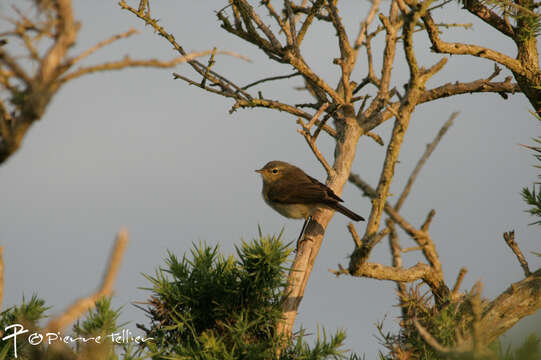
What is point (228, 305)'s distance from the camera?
4172 millimetres

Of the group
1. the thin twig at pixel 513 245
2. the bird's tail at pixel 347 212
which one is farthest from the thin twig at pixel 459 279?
the bird's tail at pixel 347 212

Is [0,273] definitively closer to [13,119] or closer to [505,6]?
[13,119]

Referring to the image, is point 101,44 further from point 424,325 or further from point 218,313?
point 424,325

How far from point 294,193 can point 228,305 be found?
12.4 ft

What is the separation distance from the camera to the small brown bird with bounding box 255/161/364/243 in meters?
6.59

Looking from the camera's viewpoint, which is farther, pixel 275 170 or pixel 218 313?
pixel 275 170

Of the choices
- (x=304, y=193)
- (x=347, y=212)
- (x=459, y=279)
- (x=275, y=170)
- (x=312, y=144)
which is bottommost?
(x=459, y=279)

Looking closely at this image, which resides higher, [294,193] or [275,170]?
[275,170]

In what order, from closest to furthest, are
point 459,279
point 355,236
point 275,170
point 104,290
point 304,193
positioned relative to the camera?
point 104,290 → point 355,236 → point 459,279 → point 304,193 → point 275,170

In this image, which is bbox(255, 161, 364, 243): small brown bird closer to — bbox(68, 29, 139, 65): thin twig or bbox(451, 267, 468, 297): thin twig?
bbox(451, 267, 468, 297): thin twig

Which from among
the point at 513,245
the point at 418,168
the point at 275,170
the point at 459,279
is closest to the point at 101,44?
the point at 418,168

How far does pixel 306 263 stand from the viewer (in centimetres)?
513

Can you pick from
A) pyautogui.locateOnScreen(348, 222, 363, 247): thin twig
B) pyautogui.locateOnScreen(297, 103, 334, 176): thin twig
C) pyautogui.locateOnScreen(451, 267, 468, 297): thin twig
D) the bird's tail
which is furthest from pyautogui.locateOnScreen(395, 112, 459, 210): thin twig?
the bird's tail

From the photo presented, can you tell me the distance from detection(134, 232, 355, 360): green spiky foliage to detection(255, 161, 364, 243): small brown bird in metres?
1.97
